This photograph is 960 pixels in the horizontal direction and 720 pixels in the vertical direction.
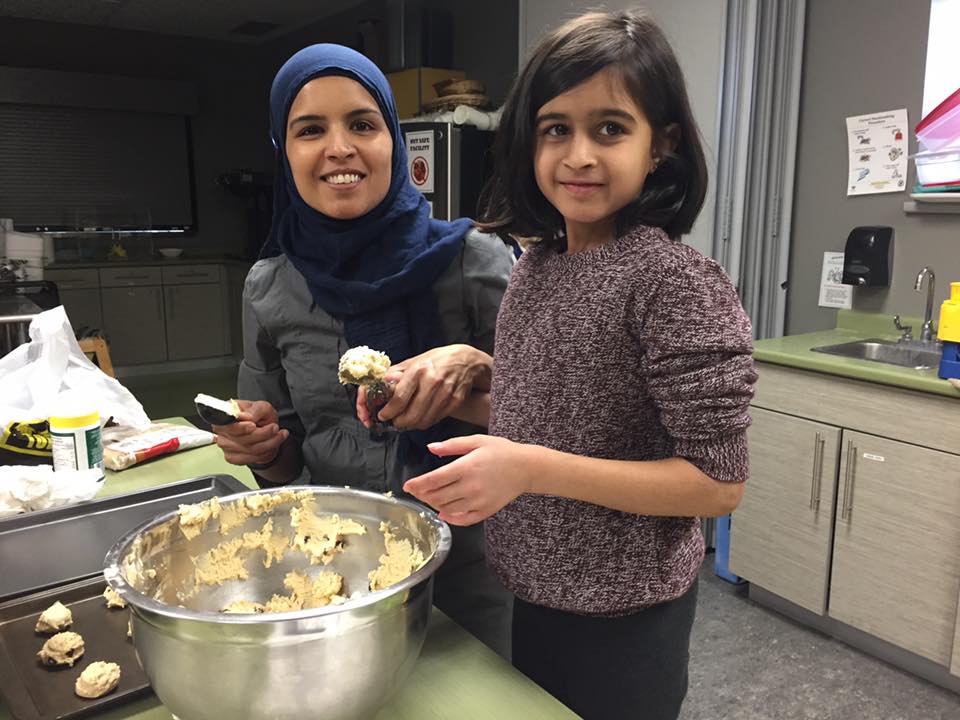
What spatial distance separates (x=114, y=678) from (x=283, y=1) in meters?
5.74

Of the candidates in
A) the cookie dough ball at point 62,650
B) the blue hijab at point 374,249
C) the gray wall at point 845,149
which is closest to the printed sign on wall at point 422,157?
the gray wall at point 845,149

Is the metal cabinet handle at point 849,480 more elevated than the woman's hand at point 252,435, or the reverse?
the woman's hand at point 252,435

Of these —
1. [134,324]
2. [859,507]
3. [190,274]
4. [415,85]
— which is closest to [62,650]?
[859,507]

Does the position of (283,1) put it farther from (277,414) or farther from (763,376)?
(277,414)

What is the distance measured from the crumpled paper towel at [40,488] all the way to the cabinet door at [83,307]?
5.04 m

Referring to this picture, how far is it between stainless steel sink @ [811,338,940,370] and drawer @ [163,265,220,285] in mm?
5223

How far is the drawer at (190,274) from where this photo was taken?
20.4 ft

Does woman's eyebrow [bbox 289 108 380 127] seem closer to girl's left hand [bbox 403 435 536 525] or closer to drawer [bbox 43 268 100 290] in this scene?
girl's left hand [bbox 403 435 536 525]

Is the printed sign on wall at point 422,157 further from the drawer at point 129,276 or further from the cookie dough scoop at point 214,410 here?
the drawer at point 129,276

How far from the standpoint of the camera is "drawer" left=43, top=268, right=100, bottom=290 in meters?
5.70

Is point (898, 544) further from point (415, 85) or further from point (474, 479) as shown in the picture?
point (415, 85)

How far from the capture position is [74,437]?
52.6 inches

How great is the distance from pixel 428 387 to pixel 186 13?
5968 mm

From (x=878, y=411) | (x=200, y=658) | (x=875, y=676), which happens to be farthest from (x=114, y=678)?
(x=875, y=676)
